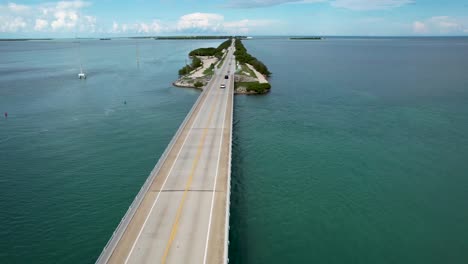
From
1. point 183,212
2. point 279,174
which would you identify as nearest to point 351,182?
point 279,174

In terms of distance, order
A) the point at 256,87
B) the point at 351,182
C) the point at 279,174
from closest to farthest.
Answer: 1. the point at 351,182
2. the point at 279,174
3. the point at 256,87

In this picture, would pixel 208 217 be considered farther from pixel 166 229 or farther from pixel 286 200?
pixel 286 200

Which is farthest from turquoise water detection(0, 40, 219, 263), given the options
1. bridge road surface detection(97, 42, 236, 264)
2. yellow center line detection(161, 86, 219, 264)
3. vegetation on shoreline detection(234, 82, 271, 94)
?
vegetation on shoreline detection(234, 82, 271, 94)

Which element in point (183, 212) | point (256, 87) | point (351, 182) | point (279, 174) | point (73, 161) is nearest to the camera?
point (183, 212)

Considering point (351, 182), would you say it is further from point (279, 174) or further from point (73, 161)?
point (73, 161)

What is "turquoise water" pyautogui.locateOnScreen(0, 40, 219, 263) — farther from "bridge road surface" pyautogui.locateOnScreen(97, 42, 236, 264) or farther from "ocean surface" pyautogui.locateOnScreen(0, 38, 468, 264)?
"bridge road surface" pyautogui.locateOnScreen(97, 42, 236, 264)

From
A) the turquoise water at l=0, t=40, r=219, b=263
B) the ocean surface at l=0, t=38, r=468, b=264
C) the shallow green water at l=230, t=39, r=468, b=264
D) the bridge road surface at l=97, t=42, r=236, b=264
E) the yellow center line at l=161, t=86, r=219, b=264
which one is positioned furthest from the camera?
the turquoise water at l=0, t=40, r=219, b=263

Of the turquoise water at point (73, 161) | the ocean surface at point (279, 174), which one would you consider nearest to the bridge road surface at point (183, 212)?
the ocean surface at point (279, 174)
